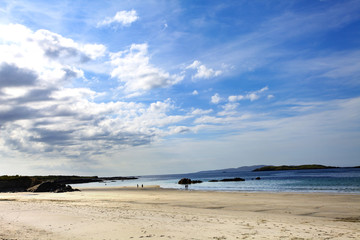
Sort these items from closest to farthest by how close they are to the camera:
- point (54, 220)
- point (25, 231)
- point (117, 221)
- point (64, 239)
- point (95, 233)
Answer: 1. point (64, 239)
2. point (95, 233)
3. point (25, 231)
4. point (117, 221)
5. point (54, 220)

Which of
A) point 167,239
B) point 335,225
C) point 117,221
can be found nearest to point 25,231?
point 117,221

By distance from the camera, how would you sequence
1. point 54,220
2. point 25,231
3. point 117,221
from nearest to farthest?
1. point 25,231
2. point 117,221
3. point 54,220

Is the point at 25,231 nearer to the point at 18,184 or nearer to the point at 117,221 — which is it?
the point at 117,221

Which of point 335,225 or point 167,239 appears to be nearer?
point 167,239

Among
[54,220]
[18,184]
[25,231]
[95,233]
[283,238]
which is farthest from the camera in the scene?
[18,184]

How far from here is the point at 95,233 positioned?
12.4m

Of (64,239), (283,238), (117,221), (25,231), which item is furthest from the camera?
(117,221)

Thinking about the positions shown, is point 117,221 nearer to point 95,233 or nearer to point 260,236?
point 95,233

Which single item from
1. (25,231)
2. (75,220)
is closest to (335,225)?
(75,220)

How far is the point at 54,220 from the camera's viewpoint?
1661 centimetres

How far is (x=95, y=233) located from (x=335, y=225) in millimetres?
11544

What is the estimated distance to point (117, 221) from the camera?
604 inches

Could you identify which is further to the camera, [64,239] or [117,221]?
[117,221]

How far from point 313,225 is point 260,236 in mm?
4266
